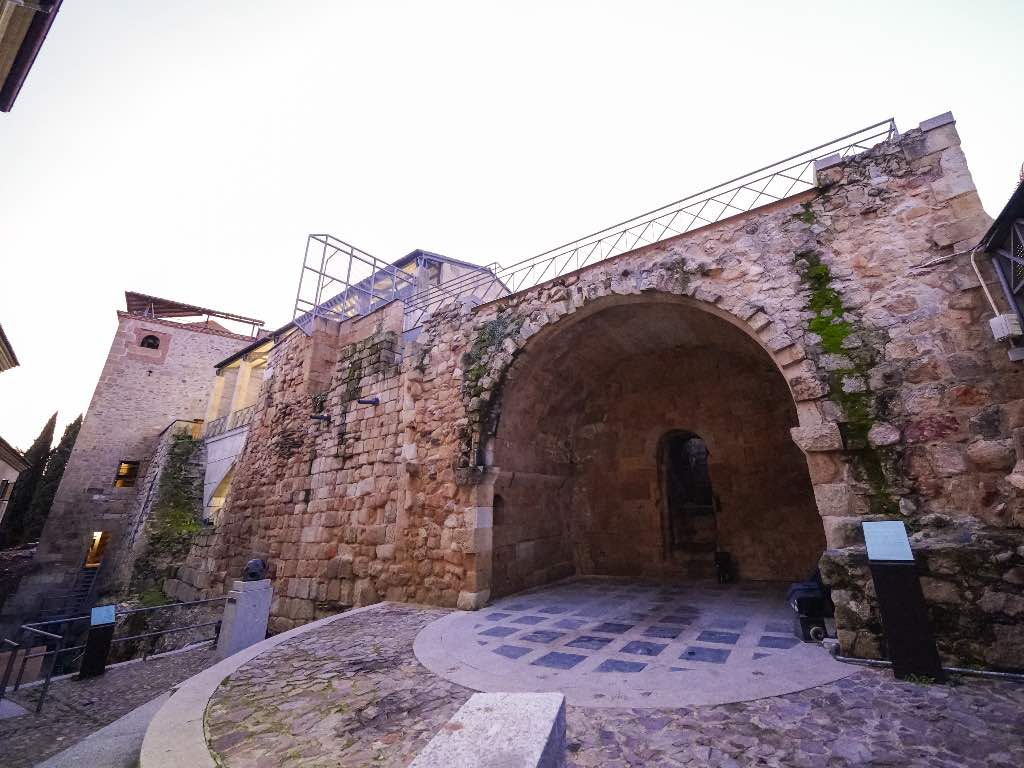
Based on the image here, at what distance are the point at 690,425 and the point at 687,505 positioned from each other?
4.93 feet

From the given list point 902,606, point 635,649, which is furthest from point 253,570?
point 902,606

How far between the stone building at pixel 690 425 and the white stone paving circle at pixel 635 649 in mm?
677

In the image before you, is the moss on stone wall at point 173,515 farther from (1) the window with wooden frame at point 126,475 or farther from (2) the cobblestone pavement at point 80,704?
(2) the cobblestone pavement at point 80,704


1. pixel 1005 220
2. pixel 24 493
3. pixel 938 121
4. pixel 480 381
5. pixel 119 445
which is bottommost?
pixel 24 493

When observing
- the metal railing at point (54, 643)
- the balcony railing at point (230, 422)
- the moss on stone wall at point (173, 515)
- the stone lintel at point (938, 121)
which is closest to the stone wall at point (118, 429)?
the metal railing at point (54, 643)

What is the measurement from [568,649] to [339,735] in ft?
6.89

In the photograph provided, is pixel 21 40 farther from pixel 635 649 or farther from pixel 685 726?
pixel 635 649

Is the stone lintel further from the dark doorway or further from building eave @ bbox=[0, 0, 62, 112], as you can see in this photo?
building eave @ bbox=[0, 0, 62, 112]

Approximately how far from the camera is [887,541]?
3270 millimetres

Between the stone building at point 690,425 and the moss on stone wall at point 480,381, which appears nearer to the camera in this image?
the stone building at point 690,425

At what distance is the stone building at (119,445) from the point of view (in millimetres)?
16234

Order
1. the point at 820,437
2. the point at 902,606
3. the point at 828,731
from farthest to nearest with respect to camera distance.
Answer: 1. the point at 820,437
2. the point at 902,606
3. the point at 828,731

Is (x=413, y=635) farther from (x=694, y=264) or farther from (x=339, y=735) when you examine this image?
(x=694, y=264)

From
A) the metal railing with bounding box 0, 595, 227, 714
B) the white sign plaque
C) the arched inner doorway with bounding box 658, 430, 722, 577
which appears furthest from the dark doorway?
the metal railing with bounding box 0, 595, 227, 714
